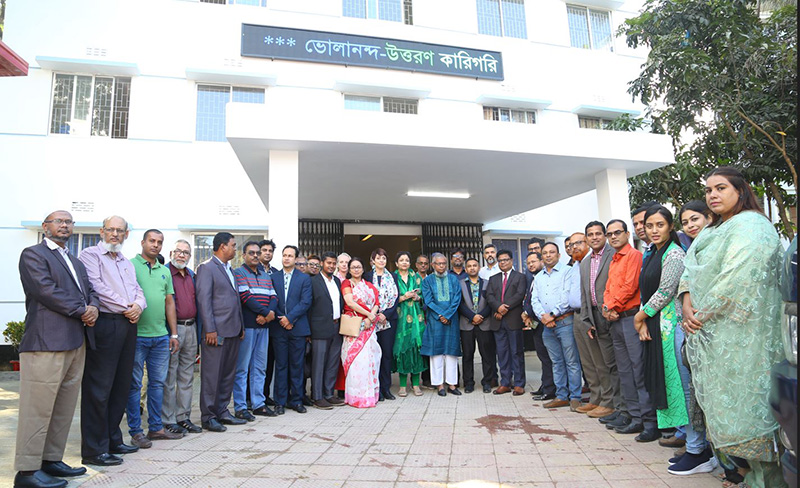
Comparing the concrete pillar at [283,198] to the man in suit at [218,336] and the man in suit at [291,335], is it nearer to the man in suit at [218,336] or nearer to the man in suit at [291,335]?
the man in suit at [291,335]

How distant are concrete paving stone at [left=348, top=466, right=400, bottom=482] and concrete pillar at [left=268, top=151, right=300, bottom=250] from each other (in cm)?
265

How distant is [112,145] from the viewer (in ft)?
27.7

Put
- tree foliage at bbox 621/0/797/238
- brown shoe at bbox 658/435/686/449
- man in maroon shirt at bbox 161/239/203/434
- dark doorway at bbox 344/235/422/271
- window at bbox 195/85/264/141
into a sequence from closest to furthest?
brown shoe at bbox 658/435/686/449
man in maroon shirt at bbox 161/239/203/434
tree foliage at bbox 621/0/797/238
window at bbox 195/85/264/141
dark doorway at bbox 344/235/422/271

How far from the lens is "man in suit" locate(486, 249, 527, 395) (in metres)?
5.29

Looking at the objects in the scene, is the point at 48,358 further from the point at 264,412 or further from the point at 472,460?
the point at 472,460

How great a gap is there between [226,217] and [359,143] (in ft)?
15.1

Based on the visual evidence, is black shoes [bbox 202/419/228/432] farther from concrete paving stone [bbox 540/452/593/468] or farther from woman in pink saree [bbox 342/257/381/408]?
concrete paving stone [bbox 540/452/593/468]

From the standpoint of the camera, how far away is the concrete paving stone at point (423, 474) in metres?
2.77

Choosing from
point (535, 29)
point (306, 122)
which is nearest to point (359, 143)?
point (306, 122)

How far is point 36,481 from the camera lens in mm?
2652

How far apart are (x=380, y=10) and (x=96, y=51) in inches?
216

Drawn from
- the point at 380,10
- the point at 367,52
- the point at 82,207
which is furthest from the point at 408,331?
the point at 380,10

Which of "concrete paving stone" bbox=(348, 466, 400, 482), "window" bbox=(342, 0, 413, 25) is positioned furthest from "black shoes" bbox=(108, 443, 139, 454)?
"window" bbox=(342, 0, 413, 25)

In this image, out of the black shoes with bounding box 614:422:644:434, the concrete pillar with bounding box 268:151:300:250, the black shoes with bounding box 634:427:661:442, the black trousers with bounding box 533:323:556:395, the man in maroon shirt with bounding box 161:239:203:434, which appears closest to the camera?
the black shoes with bounding box 634:427:661:442
